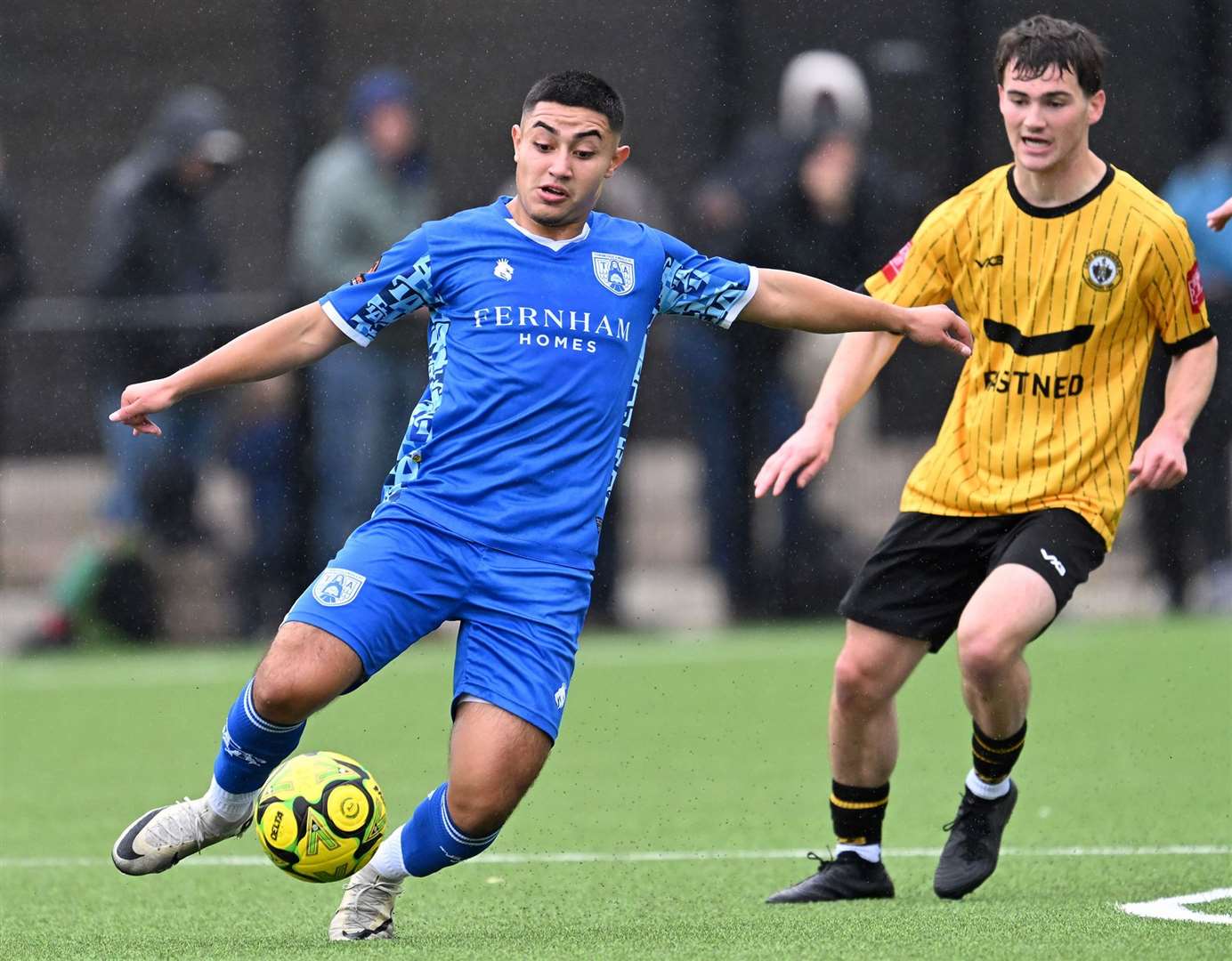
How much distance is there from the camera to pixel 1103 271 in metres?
5.80

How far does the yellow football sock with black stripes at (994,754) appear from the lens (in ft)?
19.4

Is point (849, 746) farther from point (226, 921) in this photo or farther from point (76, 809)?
point (76, 809)

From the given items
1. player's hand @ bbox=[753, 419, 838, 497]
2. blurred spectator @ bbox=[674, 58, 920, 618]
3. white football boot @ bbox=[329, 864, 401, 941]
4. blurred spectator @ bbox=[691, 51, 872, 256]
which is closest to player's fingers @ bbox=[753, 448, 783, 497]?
player's hand @ bbox=[753, 419, 838, 497]

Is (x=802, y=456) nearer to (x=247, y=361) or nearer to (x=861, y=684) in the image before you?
(x=861, y=684)

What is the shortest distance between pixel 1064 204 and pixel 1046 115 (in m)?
0.26

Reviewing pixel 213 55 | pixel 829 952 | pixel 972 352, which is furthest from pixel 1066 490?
pixel 213 55

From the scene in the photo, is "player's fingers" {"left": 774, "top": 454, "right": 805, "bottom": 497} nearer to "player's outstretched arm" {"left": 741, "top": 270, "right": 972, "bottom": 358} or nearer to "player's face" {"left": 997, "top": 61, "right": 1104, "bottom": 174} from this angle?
"player's outstretched arm" {"left": 741, "top": 270, "right": 972, "bottom": 358}

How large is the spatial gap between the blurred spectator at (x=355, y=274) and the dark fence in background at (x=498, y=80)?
576mm

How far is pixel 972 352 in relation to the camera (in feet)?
18.9

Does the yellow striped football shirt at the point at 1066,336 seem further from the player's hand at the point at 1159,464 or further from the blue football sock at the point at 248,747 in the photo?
the blue football sock at the point at 248,747

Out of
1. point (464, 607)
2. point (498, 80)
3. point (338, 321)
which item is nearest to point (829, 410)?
point (464, 607)

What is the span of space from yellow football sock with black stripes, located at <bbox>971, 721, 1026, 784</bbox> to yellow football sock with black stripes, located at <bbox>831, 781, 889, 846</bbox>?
0.25m

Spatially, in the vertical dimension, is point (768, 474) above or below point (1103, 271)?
below

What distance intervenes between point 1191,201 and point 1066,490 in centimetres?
689
